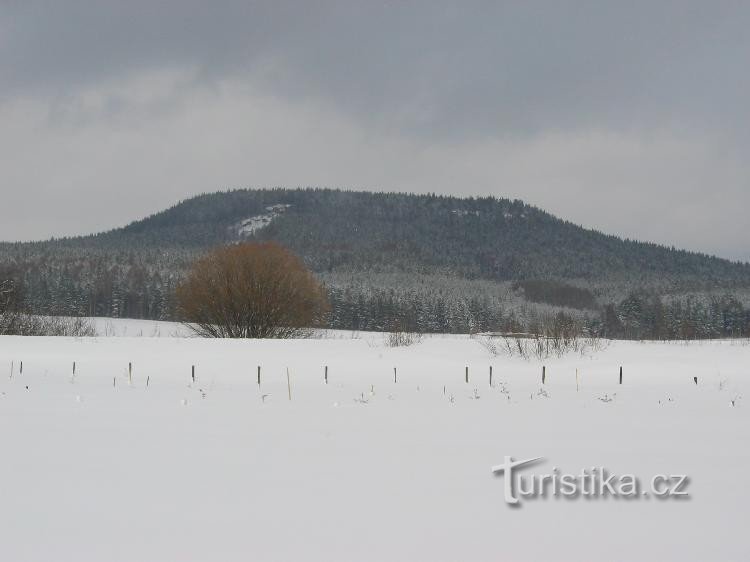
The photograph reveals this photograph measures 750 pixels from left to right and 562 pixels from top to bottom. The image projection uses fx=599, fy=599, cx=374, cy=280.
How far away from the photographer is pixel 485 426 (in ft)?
37.6

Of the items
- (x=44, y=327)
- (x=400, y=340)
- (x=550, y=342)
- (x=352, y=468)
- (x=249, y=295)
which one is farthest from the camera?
(x=44, y=327)

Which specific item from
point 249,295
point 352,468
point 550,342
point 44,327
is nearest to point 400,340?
point 550,342

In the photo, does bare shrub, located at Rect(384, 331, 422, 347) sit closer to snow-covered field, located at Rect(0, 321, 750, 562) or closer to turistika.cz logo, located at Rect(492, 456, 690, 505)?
snow-covered field, located at Rect(0, 321, 750, 562)

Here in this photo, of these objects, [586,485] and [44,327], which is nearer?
[586,485]

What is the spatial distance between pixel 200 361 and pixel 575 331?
1611 centimetres

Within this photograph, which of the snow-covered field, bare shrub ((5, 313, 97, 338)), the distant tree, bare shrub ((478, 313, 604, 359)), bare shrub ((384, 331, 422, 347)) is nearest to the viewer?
the snow-covered field

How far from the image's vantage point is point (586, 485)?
7.20 meters

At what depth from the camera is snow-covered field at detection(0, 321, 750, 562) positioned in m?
5.54

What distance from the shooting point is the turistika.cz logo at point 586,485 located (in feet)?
22.5

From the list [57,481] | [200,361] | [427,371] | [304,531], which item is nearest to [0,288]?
[200,361]

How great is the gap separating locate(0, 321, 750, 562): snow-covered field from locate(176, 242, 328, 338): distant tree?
61.4 feet

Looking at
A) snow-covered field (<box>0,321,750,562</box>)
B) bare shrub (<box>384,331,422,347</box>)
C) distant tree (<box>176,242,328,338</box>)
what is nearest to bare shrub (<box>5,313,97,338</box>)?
distant tree (<box>176,242,328,338</box>)

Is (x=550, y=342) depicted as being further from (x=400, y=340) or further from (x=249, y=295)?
(x=249, y=295)

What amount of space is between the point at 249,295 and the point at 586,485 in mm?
31596
